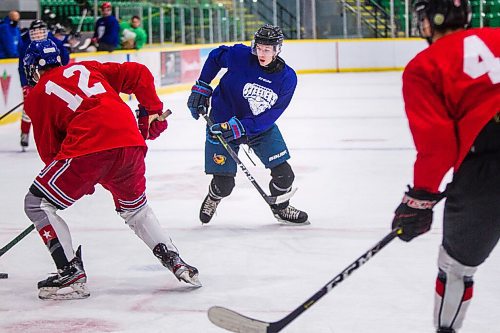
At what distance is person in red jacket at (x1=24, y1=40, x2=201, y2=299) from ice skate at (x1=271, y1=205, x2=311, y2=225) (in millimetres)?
1358

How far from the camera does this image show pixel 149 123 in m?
3.68

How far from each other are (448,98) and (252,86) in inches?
95.9

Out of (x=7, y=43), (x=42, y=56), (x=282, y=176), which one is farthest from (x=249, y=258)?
(x=7, y=43)

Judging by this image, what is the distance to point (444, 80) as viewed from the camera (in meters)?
2.23

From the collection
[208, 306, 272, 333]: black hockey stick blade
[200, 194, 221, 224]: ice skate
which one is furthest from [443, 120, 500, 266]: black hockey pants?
[200, 194, 221, 224]: ice skate

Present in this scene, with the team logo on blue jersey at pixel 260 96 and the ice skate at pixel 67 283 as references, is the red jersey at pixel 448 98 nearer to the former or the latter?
the ice skate at pixel 67 283

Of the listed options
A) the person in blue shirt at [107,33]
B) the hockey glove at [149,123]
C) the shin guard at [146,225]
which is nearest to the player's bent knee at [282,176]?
Answer: the hockey glove at [149,123]

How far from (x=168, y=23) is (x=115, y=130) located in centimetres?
1125

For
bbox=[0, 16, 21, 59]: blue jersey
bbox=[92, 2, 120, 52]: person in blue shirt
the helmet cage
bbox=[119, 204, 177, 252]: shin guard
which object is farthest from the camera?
bbox=[92, 2, 120, 52]: person in blue shirt

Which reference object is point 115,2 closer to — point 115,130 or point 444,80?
point 115,130

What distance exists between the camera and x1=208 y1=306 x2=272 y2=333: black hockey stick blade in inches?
104

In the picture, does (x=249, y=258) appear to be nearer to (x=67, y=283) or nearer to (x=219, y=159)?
(x=219, y=159)

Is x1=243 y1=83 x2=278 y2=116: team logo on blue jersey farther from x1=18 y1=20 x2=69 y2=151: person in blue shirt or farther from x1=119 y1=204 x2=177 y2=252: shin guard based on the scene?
x1=18 y1=20 x2=69 y2=151: person in blue shirt

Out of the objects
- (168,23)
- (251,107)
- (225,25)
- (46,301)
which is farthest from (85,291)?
(225,25)
